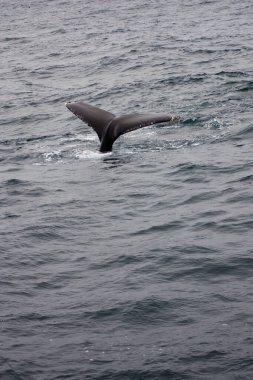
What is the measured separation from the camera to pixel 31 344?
10562 mm

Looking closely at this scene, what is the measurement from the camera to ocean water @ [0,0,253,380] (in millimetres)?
10312

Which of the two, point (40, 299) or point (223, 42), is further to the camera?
point (223, 42)

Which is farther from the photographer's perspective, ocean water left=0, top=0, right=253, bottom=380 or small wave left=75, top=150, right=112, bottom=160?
small wave left=75, top=150, right=112, bottom=160

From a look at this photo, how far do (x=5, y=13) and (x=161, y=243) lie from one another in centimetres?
5504

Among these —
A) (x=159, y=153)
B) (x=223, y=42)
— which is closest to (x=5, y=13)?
(x=223, y=42)

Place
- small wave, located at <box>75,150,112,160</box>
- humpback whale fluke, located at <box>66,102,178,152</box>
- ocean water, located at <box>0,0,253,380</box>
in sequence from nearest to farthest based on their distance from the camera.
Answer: ocean water, located at <box>0,0,253,380</box> → humpback whale fluke, located at <box>66,102,178,152</box> → small wave, located at <box>75,150,112,160</box>

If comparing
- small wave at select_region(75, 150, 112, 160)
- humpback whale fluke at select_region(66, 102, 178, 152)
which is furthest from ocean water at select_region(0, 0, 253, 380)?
humpback whale fluke at select_region(66, 102, 178, 152)

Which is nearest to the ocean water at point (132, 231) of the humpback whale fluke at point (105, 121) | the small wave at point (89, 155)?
the small wave at point (89, 155)

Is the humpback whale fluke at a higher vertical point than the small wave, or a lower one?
higher

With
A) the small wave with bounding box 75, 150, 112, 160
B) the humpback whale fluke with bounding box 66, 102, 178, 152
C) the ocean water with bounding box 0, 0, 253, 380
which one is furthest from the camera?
the small wave with bounding box 75, 150, 112, 160

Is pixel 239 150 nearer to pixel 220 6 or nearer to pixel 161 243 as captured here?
pixel 161 243

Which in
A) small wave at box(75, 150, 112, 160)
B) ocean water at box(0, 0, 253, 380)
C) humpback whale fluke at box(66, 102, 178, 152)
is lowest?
ocean water at box(0, 0, 253, 380)

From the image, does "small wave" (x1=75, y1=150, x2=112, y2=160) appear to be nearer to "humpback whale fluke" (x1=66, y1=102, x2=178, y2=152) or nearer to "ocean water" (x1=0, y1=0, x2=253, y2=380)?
"ocean water" (x1=0, y1=0, x2=253, y2=380)

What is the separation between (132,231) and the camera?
1448 centimetres
